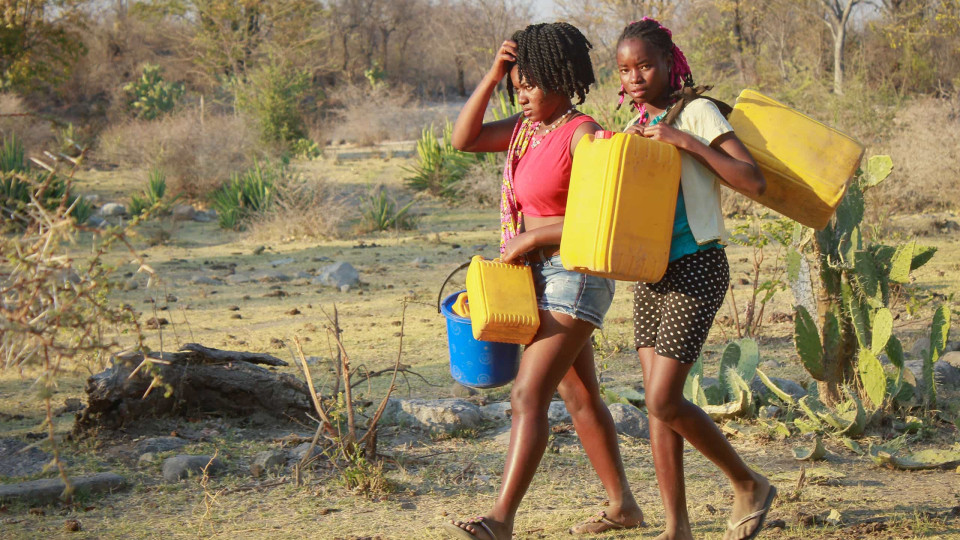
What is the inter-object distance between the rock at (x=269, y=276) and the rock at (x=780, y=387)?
202 inches

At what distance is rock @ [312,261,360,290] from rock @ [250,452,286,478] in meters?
4.51

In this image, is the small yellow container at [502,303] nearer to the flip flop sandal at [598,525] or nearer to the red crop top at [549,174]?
the red crop top at [549,174]

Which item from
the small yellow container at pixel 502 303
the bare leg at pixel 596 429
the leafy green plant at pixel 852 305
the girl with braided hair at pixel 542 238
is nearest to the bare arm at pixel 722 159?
the girl with braided hair at pixel 542 238

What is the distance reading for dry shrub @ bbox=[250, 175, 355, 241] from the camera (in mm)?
11312

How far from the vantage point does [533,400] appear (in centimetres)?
285

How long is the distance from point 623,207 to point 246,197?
33.8 ft

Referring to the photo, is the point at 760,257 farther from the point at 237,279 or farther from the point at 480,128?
the point at 237,279

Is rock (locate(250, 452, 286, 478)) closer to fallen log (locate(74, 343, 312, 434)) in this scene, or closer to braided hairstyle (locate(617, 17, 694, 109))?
fallen log (locate(74, 343, 312, 434))

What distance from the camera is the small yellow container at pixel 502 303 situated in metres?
2.79

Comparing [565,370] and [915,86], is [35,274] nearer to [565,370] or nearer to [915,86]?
[565,370]

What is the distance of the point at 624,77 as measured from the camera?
2869 millimetres

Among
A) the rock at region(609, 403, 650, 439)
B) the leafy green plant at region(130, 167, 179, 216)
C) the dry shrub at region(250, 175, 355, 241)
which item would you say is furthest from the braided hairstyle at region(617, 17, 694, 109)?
the leafy green plant at region(130, 167, 179, 216)

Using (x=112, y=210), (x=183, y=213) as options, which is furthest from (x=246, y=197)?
(x=112, y=210)

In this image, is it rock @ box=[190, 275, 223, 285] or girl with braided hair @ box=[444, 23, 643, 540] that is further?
rock @ box=[190, 275, 223, 285]
